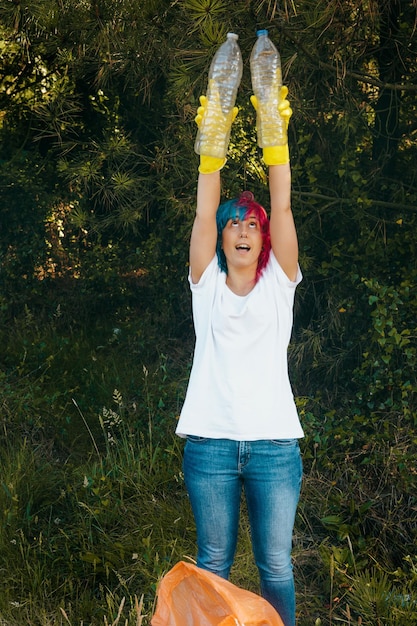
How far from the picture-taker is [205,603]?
1.91 m

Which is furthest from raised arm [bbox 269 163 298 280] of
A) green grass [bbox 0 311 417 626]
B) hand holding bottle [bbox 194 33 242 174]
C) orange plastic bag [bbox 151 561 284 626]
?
green grass [bbox 0 311 417 626]

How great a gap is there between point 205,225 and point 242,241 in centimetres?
11

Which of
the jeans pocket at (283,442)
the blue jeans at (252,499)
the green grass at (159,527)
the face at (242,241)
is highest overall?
the face at (242,241)

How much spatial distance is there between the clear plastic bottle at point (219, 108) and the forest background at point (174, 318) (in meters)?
0.35

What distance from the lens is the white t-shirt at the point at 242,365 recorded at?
201 centimetres

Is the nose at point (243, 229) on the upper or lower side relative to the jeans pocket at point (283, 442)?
upper

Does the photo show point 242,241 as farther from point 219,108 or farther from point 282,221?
point 219,108

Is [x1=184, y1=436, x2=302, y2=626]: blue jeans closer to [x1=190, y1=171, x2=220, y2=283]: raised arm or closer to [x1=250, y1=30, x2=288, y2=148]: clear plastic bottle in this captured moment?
[x1=190, y1=171, x2=220, y2=283]: raised arm

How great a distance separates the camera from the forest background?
2.85 metres

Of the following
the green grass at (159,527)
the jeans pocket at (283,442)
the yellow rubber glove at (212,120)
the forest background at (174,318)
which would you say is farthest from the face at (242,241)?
the green grass at (159,527)

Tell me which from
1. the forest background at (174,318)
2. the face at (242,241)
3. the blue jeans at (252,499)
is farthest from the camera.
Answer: the forest background at (174,318)

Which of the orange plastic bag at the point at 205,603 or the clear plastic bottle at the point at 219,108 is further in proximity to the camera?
the clear plastic bottle at the point at 219,108

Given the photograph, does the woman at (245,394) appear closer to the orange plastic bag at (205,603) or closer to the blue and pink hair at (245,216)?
the blue and pink hair at (245,216)

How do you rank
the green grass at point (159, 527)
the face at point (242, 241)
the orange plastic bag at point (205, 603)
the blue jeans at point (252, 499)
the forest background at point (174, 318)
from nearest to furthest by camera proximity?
1. the orange plastic bag at point (205, 603)
2. the blue jeans at point (252, 499)
3. the face at point (242, 241)
4. the green grass at point (159, 527)
5. the forest background at point (174, 318)
